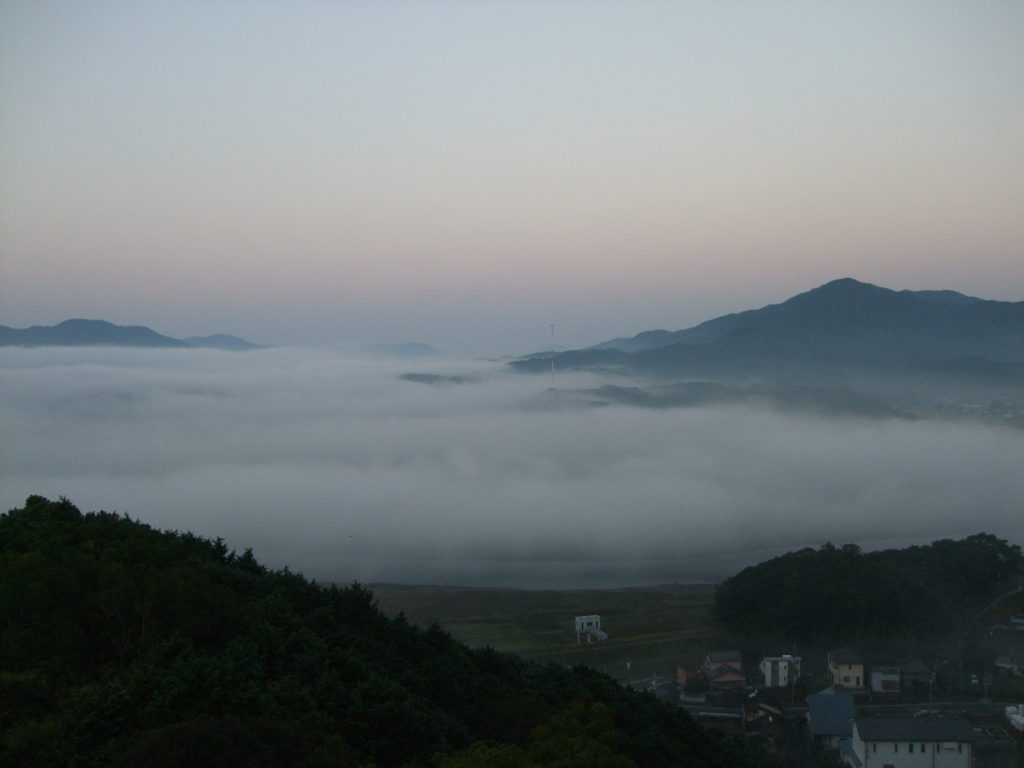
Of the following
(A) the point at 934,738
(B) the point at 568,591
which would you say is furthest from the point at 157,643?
(B) the point at 568,591

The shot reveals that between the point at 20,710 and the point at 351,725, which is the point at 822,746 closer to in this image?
the point at 351,725

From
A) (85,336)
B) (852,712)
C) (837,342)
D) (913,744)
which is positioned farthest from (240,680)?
(837,342)

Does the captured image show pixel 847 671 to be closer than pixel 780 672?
Yes

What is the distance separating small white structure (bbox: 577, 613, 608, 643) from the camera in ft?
64.1

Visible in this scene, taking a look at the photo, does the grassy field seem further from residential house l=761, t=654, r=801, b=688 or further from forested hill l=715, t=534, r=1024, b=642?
residential house l=761, t=654, r=801, b=688

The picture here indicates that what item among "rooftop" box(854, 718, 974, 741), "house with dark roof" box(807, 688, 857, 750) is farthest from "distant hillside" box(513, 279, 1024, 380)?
"rooftop" box(854, 718, 974, 741)

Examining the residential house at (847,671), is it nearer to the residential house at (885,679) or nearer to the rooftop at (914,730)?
the residential house at (885,679)

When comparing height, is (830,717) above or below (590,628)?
below

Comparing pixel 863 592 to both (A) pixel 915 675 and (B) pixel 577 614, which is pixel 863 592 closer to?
(A) pixel 915 675

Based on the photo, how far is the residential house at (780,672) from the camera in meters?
16.1

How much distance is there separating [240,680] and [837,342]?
10285cm

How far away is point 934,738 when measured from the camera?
467 inches

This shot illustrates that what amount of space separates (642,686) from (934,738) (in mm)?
5228

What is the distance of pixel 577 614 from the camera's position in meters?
22.0
